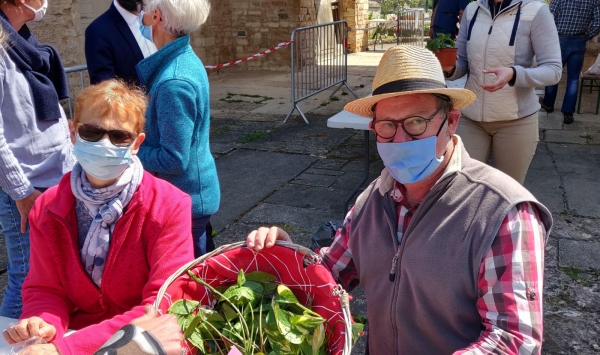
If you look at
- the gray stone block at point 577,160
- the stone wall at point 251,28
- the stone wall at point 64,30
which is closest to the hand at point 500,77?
the gray stone block at point 577,160

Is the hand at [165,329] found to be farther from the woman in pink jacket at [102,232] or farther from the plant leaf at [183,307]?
the woman in pink jacket at [102,232]

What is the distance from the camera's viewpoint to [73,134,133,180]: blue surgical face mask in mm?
1883

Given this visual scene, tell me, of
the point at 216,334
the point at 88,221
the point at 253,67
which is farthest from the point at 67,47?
the point at 216,334

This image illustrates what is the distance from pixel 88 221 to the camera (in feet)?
6.23

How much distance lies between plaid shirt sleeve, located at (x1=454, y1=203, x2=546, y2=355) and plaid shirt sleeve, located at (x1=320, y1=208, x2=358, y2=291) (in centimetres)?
53

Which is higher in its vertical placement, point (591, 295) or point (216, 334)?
point (216, 334)

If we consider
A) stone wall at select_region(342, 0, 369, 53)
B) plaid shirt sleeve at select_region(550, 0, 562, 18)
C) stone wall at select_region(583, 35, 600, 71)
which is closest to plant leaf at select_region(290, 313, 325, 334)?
plaid shirt sleeve at select_region(550, 0, 562, 18)

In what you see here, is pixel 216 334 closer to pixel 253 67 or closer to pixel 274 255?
pixel 274 255

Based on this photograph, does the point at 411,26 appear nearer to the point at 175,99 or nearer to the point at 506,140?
the point at 506,140

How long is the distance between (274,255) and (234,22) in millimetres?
12651

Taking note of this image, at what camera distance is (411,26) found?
12789 millimetres

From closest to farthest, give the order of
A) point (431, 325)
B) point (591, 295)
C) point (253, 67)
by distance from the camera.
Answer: point (431, 325), point (591, 295), point (253, 67)

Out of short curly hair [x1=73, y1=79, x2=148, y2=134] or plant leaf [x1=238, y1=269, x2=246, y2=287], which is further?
short curly hair [x1=73, y1=79, x2=148, y2=134]

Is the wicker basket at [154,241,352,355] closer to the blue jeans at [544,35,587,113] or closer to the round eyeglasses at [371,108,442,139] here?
the round eyeglasses at [371,108,442,139]
